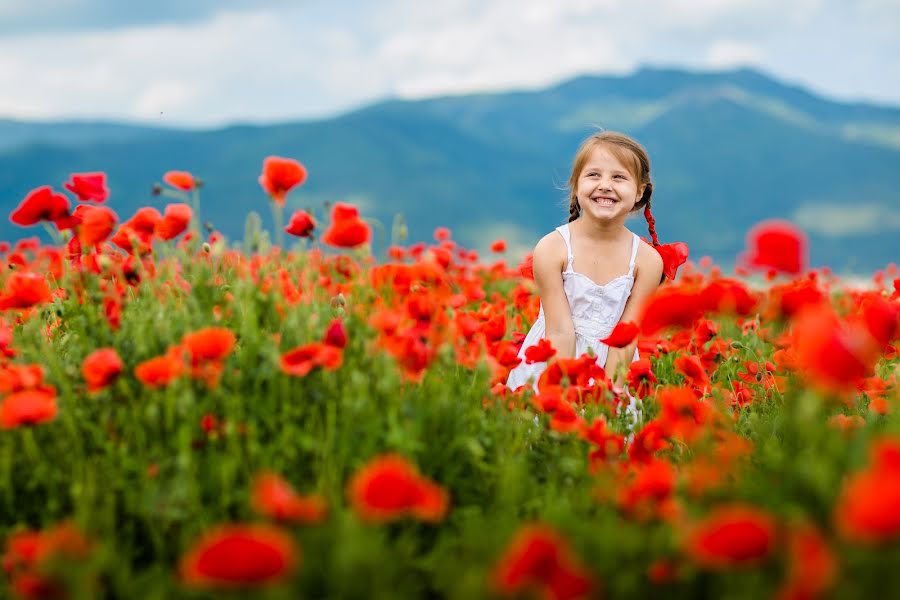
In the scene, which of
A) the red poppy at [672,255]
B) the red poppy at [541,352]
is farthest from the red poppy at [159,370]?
the red poppy at [672,255]

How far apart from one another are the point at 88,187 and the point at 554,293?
2092 mm

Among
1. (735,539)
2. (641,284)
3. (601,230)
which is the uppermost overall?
(601,230)

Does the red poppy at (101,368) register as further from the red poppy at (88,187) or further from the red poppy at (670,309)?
the red poppy at (670,309)

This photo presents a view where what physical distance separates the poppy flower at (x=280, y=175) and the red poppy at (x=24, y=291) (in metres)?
0.79

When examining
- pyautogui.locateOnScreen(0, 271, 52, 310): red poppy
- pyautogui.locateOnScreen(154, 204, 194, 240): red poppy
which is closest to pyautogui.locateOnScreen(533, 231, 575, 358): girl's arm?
pyautogui.locateOnScreen(154, 204, 194, 240): red poppy

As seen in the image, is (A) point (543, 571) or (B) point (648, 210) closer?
(A) point (543, 571)

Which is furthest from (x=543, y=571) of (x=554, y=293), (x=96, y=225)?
(x=554, y=293)

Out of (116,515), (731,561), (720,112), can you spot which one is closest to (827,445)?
(731,561)

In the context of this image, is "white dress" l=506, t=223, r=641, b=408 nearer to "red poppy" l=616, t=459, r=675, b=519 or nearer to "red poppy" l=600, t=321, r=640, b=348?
"red poppy" l=600, t=321, r=640, b=348

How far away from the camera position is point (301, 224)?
3.08 meters

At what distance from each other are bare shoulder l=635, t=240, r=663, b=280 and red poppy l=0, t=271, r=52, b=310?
2.66 metres

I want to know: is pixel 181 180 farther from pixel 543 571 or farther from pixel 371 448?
pixel 543 571

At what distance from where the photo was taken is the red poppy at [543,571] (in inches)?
59.7

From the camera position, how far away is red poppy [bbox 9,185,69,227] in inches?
124
